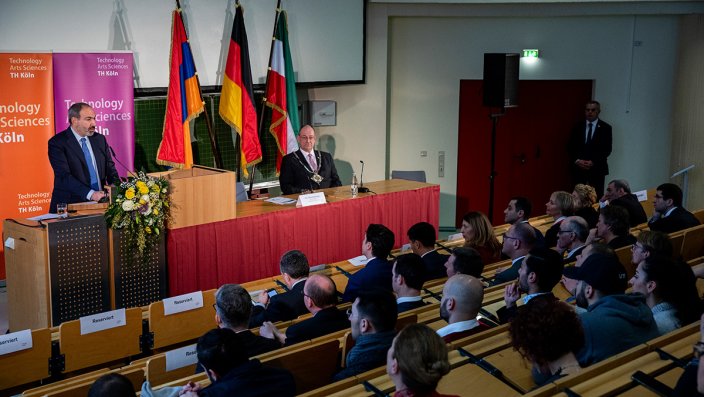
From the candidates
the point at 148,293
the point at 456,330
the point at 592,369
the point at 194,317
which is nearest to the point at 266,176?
the point at 148,293

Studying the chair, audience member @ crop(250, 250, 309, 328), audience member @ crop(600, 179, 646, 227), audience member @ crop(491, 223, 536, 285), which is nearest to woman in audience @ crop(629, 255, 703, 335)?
audience member @ crop(491, 223, 536, 285)

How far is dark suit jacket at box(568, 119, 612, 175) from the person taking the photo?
1007 centimetres

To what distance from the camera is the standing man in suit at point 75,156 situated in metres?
6.47

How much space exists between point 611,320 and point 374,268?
1.86 meters

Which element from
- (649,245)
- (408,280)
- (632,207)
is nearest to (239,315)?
(408,280)

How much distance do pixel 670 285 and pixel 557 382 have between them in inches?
52.4

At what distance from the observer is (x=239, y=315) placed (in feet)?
12.9

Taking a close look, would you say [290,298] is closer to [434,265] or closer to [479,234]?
[434,265]

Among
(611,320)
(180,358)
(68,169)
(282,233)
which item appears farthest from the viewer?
(282,233)

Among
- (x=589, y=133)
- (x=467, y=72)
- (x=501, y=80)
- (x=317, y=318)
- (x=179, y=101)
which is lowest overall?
(x=317, y=318)

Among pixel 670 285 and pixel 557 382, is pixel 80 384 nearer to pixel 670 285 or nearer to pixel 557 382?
pixel 557 382

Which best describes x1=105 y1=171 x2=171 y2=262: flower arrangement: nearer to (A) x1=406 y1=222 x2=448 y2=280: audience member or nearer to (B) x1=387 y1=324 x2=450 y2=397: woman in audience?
(A) x1=406 y1=222 x2=448 y2=280: audience member

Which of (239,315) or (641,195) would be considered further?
(641,195)

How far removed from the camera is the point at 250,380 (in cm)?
316
